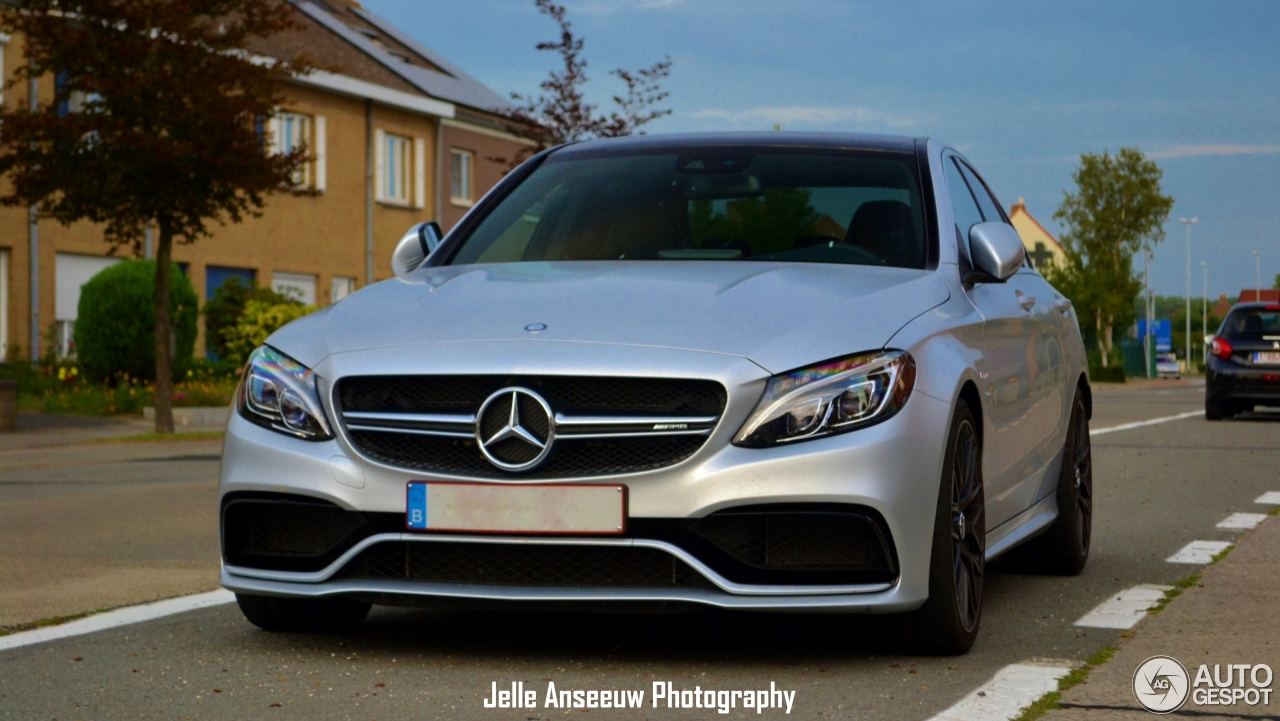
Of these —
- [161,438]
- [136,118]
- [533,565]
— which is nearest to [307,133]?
[136,118]

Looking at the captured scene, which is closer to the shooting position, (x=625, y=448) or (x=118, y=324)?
(x=625, y=448)

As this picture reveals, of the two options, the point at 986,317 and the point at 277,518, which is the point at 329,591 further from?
the point at 986,317

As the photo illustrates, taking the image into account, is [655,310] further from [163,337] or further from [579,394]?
[163,337]

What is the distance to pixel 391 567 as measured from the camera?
4.78 meters

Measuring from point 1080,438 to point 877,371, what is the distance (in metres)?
2.96

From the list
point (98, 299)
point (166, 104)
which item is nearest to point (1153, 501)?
point (166, 104)

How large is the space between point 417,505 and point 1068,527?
3224 mm

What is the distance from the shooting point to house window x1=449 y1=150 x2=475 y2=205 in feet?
134

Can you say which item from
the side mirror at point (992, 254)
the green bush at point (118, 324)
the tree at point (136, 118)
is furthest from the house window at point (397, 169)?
the side mirror at point (992, 254)

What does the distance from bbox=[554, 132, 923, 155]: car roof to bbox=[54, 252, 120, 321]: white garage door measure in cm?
2363

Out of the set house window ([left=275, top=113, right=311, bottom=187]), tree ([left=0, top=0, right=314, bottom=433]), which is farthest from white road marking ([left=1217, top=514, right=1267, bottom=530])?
house window ([left=275, top=113, right=311, bottom=187])

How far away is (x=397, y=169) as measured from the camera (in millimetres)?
38656

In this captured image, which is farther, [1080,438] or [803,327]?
[1080,438]

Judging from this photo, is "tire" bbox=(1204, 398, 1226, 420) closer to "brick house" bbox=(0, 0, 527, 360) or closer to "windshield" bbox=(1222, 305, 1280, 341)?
"windshield" bbox=(1222, 305, 1280, 341)
